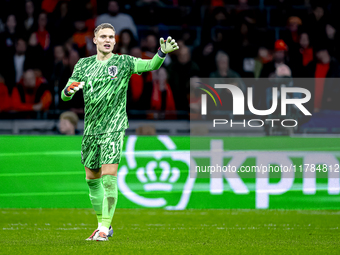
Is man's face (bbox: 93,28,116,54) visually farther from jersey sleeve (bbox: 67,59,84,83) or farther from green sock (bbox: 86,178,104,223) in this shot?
green sock (bbox: 86,178,104,223)

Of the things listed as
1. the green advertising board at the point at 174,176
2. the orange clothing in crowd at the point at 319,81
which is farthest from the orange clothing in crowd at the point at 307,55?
the green advertising board at the point at 174,176

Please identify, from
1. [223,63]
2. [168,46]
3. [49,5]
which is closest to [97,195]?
[168,46]

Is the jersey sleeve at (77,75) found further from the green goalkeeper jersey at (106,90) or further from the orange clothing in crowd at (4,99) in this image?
the orange clothing in crowd at (4,99)

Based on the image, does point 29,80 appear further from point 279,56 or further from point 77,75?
point 77,75

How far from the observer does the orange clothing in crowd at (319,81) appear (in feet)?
33.3

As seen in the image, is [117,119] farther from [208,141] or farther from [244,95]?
[244,95]

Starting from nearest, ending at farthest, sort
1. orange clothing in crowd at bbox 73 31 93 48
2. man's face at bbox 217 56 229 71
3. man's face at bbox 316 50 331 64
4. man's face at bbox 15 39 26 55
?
man's face at bbox 217 56 229 71, man's face at bbox 316 50 331 64, man's face at bbox 15 39 26 55, orange clothing in crowd at bbox 73 31 93 48

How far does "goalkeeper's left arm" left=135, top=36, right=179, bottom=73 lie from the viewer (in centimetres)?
537

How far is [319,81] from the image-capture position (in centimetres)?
1084

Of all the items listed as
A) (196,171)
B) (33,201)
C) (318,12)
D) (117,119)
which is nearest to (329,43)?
(318,12)

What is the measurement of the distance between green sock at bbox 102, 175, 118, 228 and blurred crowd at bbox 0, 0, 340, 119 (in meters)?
4.64

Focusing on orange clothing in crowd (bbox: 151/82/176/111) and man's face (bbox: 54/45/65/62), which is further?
man's face (bbox: 54/45/65/62)

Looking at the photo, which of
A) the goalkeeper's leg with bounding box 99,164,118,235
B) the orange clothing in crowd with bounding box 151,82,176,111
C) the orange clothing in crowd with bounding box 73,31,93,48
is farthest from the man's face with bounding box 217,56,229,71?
the goalkeeper's leg with bounding box 99,164,118,235

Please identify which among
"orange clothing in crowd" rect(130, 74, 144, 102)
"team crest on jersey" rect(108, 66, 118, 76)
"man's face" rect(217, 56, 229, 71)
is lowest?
"orange clothing in crowd" rect(130, 74, 144, 102)
